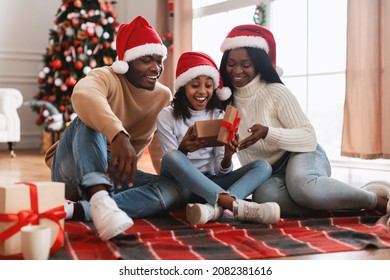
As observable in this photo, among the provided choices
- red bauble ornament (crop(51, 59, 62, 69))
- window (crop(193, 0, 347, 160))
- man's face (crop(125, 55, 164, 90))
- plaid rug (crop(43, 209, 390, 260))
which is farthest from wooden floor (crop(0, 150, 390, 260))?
window (crop(193, 0, 347, 160))

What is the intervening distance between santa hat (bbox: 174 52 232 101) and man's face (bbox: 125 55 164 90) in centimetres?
11

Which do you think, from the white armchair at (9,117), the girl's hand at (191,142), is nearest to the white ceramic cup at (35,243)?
the girl's hand at (191,142)

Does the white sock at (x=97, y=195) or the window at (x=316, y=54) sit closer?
the white sock at (x=97, y=195)

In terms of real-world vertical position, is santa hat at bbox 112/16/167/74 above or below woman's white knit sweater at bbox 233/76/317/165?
above

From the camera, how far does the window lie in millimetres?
3816

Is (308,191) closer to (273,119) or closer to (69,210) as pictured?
(273,119)

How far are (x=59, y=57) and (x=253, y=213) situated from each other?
3.79 metres

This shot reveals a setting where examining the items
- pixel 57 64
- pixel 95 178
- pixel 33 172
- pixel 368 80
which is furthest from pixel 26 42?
pixel 95 178

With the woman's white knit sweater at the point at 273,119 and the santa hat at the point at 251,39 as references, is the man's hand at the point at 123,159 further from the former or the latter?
the santa hat at the point at 251,39

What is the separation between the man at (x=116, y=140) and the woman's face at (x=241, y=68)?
25 centimetres

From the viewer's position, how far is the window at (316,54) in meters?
3.82

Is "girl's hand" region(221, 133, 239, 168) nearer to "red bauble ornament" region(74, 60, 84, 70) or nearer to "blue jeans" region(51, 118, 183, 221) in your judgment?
"blue jeans" region(51, 118, 183, 221)

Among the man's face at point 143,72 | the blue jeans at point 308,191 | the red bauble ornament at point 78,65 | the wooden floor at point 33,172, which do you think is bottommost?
the wooden floor at point 33,172

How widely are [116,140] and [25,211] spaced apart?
1.19 feet
